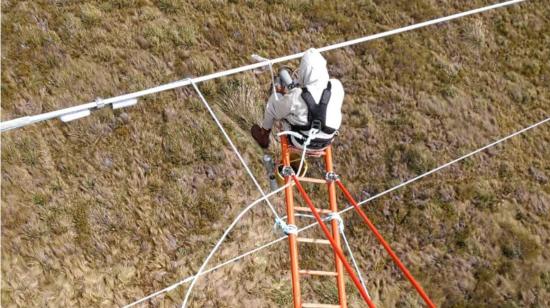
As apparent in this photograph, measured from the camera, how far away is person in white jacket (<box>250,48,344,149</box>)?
4.79 m

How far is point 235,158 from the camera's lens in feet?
25.6

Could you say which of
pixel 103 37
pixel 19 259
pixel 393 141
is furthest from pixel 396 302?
pixel 103 37

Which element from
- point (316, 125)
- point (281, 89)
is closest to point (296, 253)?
point (316, 125)

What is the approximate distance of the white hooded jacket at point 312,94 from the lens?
15.6ft

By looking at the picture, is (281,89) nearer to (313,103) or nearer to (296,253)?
(313,103)

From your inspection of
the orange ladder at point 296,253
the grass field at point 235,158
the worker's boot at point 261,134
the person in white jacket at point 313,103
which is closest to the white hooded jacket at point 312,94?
the person in white jacket at point 313,103

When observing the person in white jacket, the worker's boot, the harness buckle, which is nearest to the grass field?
the worker's boot

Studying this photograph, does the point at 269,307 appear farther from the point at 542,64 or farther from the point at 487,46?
the point at 542,64

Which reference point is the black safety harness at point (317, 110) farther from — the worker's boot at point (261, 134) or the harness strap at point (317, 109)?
the worker's boot at point (261, 134)

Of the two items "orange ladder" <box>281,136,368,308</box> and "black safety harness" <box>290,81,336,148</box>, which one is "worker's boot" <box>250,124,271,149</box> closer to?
"orange ladder" <box>281,136,368,308</box>

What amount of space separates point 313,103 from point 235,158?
3208mm

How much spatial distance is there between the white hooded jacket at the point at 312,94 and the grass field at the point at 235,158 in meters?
2.83

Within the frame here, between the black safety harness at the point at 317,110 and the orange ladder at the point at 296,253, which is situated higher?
the black safety harness at the point at 317,110

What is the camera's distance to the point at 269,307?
23.6ft
